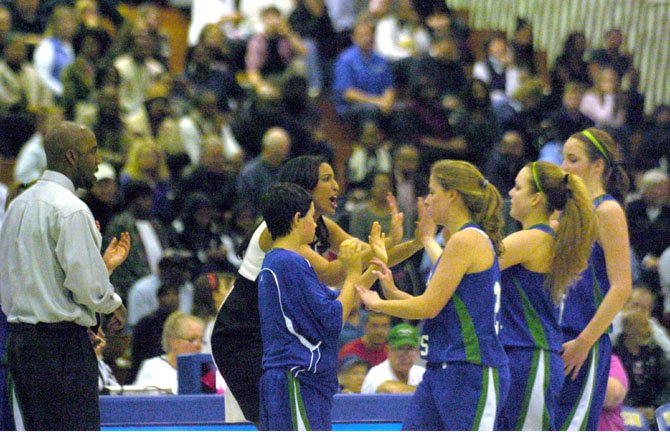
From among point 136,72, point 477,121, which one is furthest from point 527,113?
point 136,72

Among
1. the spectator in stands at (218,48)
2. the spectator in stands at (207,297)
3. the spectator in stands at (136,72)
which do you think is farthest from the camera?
the spectator in stands at (218,48)

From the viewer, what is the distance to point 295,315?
17.1 feet

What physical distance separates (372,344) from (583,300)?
9.77 feet

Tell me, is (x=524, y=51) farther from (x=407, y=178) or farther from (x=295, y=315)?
(x=295, y=315)

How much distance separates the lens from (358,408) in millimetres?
7336

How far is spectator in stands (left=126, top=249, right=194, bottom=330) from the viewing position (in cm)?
956

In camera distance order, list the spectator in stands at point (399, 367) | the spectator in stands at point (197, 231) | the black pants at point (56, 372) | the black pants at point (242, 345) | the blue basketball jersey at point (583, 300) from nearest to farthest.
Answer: the black pants at point (56, 372) < the black pants at point (242, 345) < the blue basketball jersey at point (583, 300) < the spectator in stands at point (399, 367) < the spectator in stands at point (197, 231)

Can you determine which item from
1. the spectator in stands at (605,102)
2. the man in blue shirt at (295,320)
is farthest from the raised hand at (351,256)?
the spectator in stands at (605,102)

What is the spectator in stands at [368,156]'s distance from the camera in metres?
11.7

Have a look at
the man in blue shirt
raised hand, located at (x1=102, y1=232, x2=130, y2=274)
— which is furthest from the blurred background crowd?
the man in blue shirt

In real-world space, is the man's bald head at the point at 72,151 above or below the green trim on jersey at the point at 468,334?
above

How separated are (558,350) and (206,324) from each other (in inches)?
143

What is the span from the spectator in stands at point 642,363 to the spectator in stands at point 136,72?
16.4ft

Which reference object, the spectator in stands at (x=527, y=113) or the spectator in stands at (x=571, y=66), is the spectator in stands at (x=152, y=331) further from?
the spectator in stands at (x=571, y=66)
